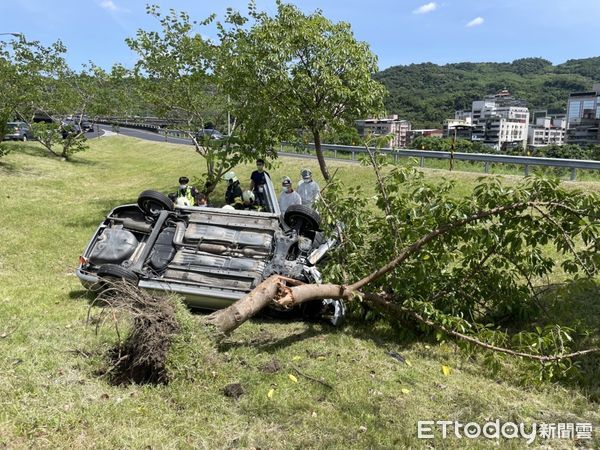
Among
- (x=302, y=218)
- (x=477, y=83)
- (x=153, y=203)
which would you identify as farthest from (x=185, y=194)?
(x=477, y=83)

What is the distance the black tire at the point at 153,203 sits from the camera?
23.5 ft

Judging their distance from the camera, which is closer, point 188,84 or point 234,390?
point 234,390

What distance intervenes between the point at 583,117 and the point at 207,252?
104007mm

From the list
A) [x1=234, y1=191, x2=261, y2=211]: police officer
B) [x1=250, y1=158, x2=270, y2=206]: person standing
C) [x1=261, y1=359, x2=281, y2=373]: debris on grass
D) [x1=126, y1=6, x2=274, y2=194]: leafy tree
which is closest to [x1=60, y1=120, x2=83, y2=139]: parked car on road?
[x1=126, y1=6, x2=274, y2=194]: leafy tree

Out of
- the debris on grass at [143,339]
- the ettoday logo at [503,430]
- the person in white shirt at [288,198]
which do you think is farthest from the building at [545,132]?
the debris on grass at [143,339]

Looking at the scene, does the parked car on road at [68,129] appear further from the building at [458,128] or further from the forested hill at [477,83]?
the forested hill at [477,83]

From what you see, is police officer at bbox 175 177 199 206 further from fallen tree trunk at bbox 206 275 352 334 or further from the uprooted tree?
fallen tree trunk at bbox 206 275 352 334

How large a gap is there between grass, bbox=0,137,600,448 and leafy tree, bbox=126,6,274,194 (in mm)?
6781

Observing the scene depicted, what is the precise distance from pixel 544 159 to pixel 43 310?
35.8 feet

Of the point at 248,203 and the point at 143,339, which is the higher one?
the point at 248,203

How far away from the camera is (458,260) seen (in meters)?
5.25

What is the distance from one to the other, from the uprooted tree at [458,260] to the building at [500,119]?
107552 mm

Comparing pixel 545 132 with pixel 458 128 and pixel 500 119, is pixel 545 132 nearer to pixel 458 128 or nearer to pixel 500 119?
pixel 500 119

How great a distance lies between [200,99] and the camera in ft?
44.4
